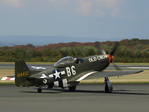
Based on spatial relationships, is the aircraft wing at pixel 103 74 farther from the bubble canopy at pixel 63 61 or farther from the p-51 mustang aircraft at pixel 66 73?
the bubble canopy at pixel 63 61

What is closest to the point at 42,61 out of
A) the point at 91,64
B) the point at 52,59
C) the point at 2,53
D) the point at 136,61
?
the point at 52,59

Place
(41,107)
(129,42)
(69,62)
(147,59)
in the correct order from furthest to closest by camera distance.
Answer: (129,42) → (147,59) → (69,62) → (41,107)

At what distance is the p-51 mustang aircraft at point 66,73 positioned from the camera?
19516mm

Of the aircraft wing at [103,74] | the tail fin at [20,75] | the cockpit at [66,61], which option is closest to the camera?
the tail fin at [20,75]

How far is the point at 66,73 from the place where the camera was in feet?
68.7

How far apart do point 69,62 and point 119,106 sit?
7.11m

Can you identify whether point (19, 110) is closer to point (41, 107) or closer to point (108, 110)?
point (41, 107)

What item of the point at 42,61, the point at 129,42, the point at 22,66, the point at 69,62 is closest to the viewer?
the point at 22,66

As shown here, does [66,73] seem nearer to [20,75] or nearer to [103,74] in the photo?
[103,74]

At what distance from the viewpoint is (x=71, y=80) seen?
20719 millimetres

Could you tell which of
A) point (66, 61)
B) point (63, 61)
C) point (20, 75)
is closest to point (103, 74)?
point (66, 61)

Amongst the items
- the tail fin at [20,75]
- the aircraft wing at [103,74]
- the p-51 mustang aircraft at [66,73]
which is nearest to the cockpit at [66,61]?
the p-51 mustang aircraft at [66,73]

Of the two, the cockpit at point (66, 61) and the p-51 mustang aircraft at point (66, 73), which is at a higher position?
the cockpit at point (66, 61)

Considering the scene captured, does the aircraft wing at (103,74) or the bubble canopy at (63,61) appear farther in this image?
the bubble canopy at (63,61)
